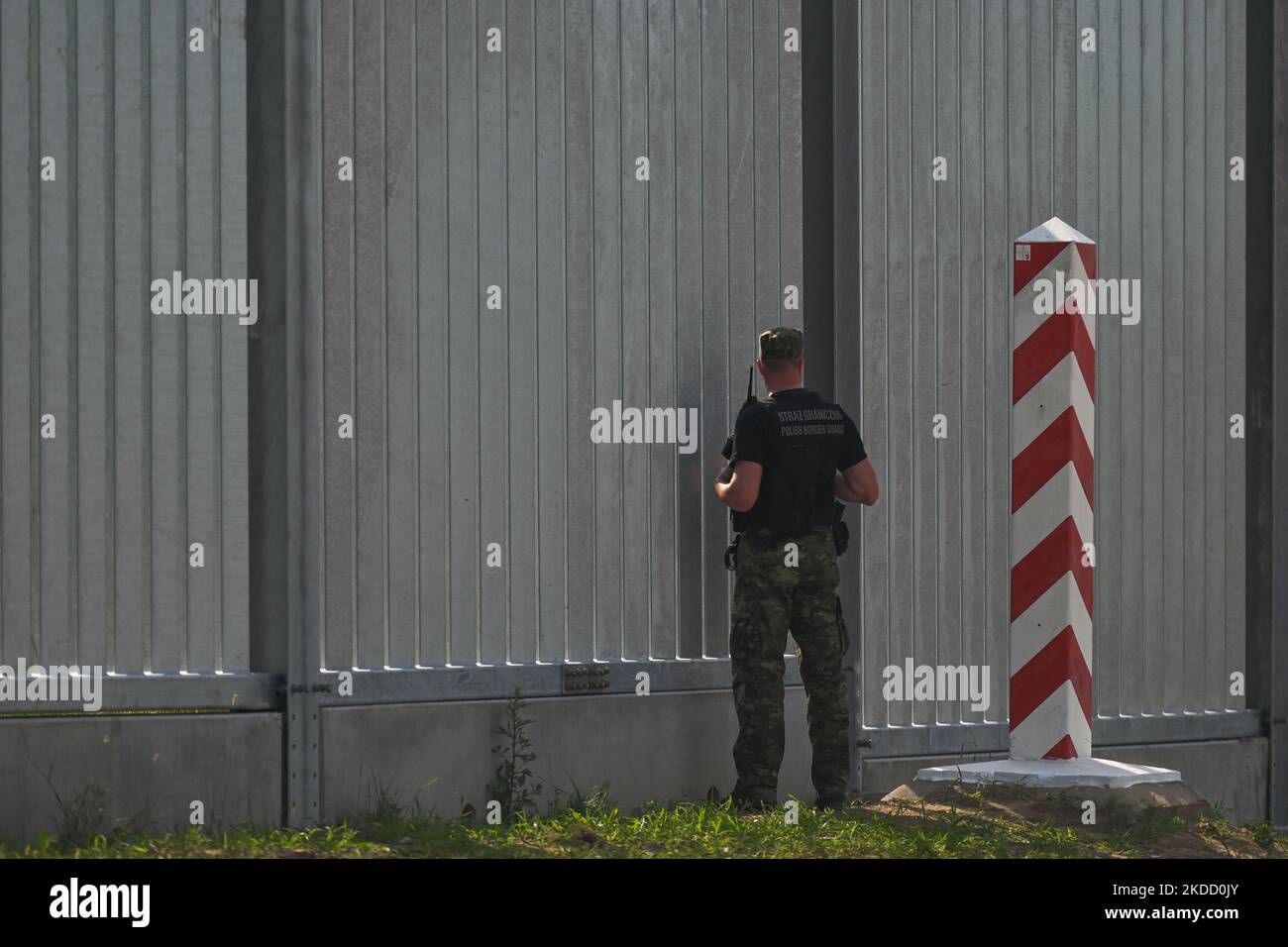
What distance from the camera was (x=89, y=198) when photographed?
6.95 meters

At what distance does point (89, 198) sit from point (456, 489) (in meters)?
1.92

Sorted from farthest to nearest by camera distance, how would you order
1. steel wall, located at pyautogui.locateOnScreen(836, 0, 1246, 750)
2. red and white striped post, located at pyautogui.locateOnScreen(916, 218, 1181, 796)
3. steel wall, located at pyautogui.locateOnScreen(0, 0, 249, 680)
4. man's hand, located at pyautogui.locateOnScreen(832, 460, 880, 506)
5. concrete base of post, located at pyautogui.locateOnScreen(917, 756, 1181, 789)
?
steel wall, located at pyautogui.locateOnScreen(836, 0, 1246, 750) < man's hand, located at pyautogui.locateOnScreen(832, 460, 880, 506) < red and white striped post, located at pyautogui.locateOnScreen(916, 218, 1181, 796) < concrete base of post, located at pyautogui.locateOnScreen(917, 756, 1181, 789) < steel wall, located at pyautogui.locateOnScreen(0, 0, 249, 680)

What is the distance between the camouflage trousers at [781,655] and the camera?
7.54 metres

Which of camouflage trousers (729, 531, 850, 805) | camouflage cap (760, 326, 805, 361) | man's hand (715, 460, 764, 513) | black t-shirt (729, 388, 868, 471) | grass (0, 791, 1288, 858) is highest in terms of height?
camouflage cap (760, 326, 805, 361)

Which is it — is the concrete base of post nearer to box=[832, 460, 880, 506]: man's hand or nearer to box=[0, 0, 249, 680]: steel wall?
box=[832, 460, 880, 506]: man's hand

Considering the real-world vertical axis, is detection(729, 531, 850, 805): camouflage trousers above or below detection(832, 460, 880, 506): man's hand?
below

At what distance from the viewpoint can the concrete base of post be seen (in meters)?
7.13

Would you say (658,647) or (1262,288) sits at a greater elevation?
(1262,288)

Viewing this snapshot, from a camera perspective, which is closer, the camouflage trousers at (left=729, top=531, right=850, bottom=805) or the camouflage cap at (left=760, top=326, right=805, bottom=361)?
the camouflage trousers at (left=729, top=531, right=850, bottom=805)

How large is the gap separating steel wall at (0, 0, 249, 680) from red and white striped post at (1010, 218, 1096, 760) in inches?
129

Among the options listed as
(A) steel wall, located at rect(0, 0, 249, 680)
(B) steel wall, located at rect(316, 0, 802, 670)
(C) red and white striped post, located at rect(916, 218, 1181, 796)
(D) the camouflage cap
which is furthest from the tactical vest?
(A) steel wall, located at rect(0, 0, 249, 680)

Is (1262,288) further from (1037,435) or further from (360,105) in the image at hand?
(360,105)

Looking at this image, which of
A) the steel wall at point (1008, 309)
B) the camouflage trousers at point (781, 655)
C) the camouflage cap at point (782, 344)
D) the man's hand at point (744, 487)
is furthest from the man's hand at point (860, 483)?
the steel wall at point (1008, 309)
